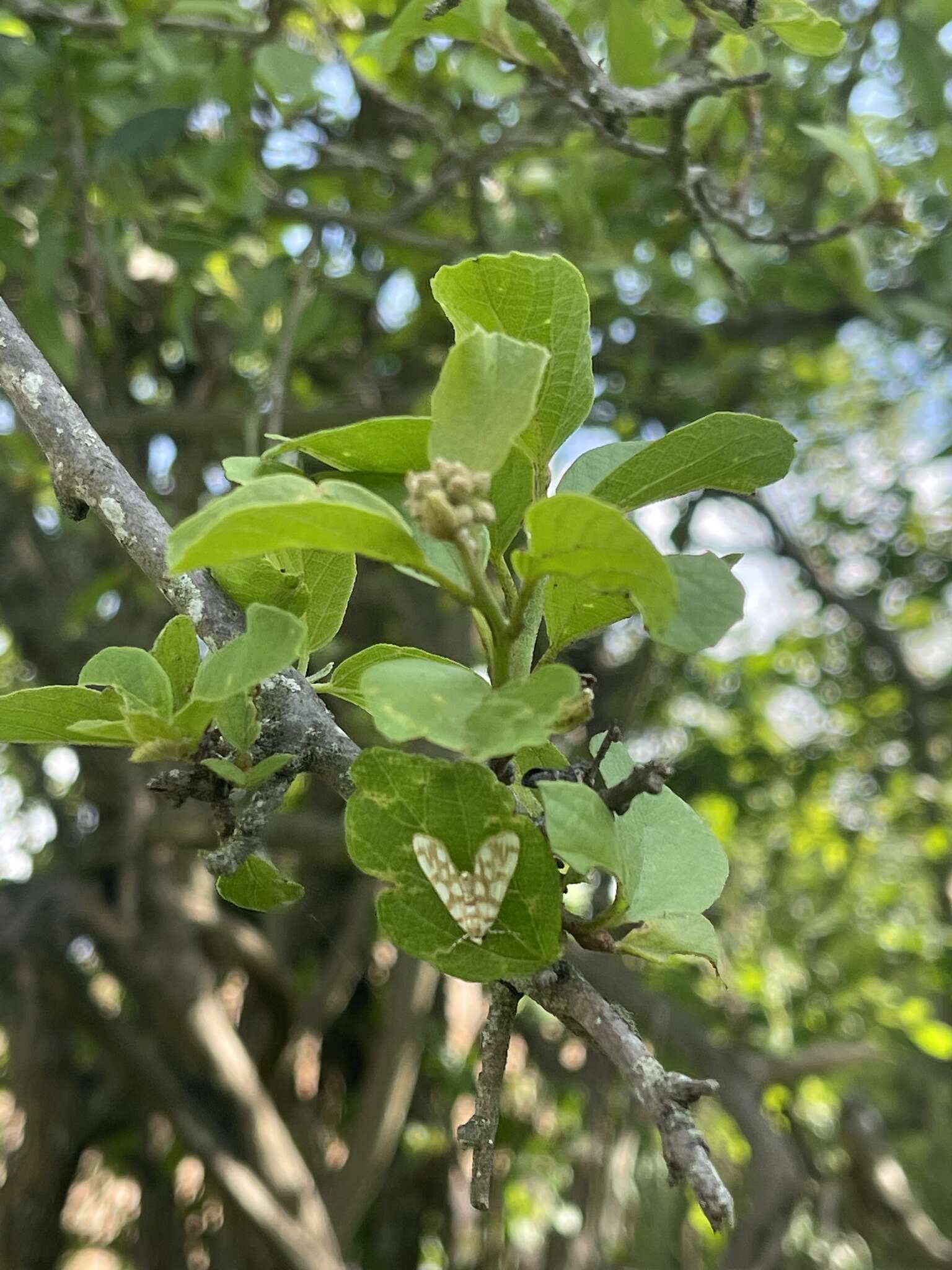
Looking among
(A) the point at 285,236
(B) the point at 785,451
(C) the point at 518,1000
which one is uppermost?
(B) the point at 785,451

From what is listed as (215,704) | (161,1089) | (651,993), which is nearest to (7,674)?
(161,1089)

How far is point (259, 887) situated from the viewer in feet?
1.11

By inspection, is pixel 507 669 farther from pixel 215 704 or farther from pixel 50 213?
pixel 50 213

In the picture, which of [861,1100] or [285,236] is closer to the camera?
[285,236]

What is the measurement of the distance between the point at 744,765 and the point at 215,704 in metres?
1.67

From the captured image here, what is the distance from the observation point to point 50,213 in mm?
903

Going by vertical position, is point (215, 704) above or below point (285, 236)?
above

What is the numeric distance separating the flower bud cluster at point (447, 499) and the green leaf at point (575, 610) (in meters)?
0.05

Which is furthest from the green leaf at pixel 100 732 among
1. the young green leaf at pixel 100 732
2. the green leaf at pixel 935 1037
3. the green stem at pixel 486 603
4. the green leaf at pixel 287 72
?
the green leaf at pixel 935 1037

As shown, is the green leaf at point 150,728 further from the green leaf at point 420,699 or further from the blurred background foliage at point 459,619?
the blurred background foliage at point 459,619

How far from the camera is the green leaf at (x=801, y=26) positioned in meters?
0.51

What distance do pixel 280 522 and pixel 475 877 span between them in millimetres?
108

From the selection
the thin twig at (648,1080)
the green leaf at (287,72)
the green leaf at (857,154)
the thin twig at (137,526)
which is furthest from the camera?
the green leaf at (287,72)

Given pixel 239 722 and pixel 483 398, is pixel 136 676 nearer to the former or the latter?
pixel 239 722
